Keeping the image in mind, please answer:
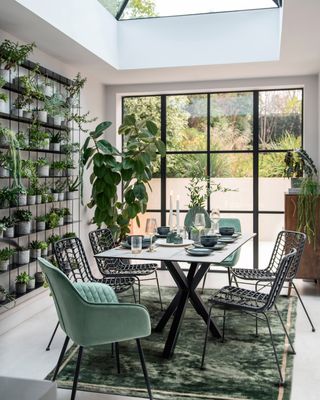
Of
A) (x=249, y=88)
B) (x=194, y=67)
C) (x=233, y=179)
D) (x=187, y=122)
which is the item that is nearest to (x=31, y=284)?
(x=194, y=67)

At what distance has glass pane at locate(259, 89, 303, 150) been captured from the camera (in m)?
6.73

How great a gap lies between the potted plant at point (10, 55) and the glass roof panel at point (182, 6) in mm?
2113

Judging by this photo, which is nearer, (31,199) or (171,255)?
(171,255)

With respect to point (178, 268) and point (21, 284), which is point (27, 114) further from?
point (178, 268)

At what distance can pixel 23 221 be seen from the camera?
15.1 feet

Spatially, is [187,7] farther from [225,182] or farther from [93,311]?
[93,311]

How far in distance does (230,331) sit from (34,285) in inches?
77.1

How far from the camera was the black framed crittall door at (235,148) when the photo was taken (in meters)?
6.80

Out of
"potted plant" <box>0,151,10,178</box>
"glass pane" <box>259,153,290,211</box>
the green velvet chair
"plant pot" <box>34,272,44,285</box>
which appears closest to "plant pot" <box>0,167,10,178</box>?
"potted plant" <box>0,151,10,178</box>

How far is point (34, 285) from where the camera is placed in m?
4.87

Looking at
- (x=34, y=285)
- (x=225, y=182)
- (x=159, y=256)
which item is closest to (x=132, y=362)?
(x=159, y=256)

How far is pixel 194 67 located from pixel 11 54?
241cm

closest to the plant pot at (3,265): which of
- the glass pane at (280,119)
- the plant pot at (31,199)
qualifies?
the plant pot at (31,199)

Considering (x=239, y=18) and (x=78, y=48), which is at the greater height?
(x=239, y=18)
